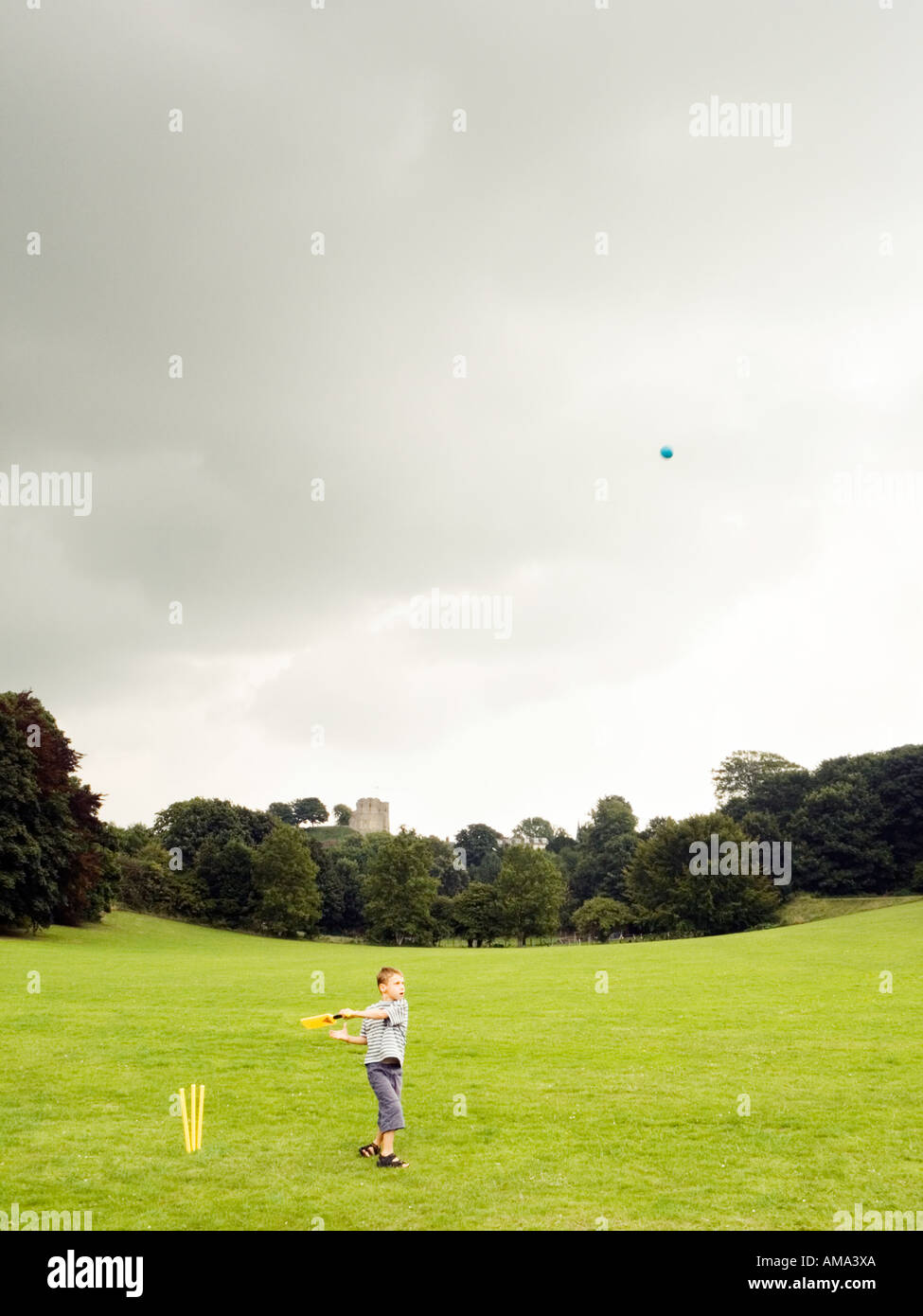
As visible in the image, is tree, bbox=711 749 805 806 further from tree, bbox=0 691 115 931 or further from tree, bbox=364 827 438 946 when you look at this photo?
tree, bbox=0 691 115 931

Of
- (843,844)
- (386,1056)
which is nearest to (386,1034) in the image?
(386,1056)

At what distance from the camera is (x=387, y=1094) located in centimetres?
1277

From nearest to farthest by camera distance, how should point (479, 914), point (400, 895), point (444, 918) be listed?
point (400, 895) < point (479, 914) < point (444, 918)

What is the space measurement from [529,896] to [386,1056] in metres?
92.4

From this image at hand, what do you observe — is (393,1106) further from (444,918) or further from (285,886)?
(444,918)

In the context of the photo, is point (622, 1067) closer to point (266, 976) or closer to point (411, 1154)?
point (411, 1154)

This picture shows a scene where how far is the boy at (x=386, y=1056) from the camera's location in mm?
12727

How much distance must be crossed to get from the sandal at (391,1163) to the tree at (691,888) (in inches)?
3307

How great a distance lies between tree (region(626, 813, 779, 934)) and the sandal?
84.0 meters

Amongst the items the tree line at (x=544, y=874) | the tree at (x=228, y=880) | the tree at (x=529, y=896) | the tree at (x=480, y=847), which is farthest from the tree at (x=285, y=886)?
the tree at (x=480, y=847)

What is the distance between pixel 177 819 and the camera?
118 meters

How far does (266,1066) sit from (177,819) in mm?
102996

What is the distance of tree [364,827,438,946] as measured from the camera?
337 ft
